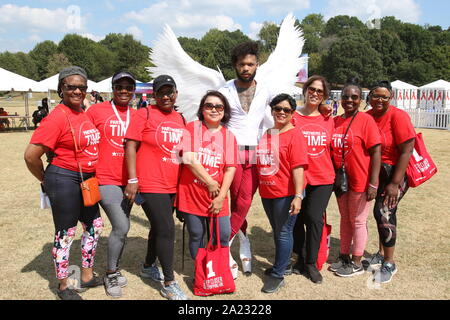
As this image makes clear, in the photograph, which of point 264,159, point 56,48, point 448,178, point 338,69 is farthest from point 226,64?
point 264,159

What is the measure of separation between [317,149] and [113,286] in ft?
7.10

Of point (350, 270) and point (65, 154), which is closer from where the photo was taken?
point (65, 154)

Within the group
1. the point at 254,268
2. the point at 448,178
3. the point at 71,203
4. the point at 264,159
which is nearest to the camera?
the point at 71,203

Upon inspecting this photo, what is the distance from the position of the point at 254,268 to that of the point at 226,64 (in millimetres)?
63497

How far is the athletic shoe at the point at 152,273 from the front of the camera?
3392mm

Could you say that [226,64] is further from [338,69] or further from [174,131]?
[174,131]

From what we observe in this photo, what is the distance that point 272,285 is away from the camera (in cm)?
321

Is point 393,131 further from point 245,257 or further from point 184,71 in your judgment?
point 184,71

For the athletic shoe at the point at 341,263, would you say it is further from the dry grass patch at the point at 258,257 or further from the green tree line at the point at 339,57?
the green tree line at the point at 339,57

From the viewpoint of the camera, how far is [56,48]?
6619 cm

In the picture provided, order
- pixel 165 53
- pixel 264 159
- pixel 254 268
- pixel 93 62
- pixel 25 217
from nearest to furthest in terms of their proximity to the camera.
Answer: pixel 264 159
pixel 254 268
pixel 165 53
pixel 25 217
pixel 93 62

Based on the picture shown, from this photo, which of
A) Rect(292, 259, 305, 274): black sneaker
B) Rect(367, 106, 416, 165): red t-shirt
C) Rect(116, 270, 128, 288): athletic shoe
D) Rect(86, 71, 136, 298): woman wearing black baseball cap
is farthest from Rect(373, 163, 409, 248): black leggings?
Rect(116, 270, 128, 288): athletic shoe

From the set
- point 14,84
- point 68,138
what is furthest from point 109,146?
point 14,84

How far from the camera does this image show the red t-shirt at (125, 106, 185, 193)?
2812 millimetres
